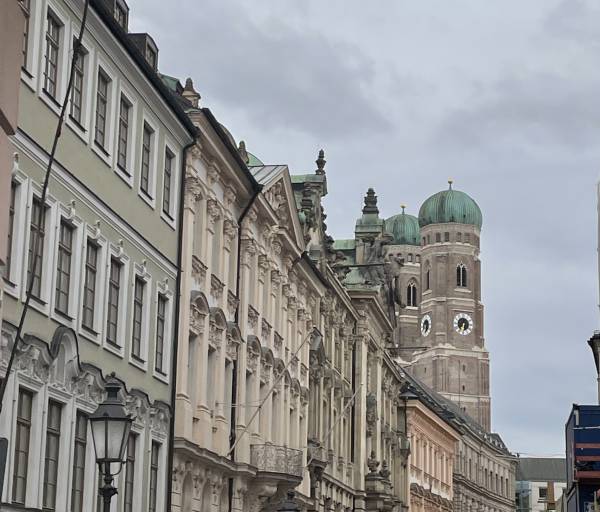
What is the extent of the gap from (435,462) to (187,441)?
62.6m

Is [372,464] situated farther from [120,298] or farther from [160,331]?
[120,298]

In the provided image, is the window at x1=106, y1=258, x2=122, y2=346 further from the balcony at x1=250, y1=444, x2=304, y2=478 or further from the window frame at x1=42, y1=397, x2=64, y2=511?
the balcony at x1=250, y1=444, x2=304, y2=478

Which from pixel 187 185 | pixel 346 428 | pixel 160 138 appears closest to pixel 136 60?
pixel 160 138

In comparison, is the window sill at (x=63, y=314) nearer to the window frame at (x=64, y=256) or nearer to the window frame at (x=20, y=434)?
the window frame at (x=64, y=256)

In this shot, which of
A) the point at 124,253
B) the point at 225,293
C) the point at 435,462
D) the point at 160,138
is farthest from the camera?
the point at 435,462

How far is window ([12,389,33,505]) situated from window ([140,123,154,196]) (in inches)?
340

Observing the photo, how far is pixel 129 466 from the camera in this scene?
29438 millimetres

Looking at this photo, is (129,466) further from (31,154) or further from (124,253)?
(31,154)

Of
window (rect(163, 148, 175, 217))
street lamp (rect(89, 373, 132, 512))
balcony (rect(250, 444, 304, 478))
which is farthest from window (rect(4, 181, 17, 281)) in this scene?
balcony (rect(250, 444, 304, 478))

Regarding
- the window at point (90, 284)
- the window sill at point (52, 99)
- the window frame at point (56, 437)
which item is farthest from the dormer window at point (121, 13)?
the window frame at point (56, 437)

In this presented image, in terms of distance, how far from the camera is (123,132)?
29.7 metres

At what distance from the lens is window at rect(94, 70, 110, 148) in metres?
27.6

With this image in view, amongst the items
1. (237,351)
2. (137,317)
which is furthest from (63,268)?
(237,351)

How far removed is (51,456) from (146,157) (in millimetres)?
9184
